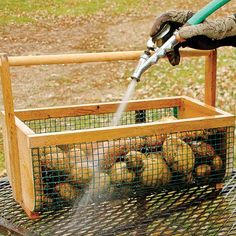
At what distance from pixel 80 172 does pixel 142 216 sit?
1.22 feet

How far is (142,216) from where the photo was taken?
224 centimetres

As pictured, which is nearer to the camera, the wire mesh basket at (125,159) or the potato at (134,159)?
the wire mesh basket at (125,159)

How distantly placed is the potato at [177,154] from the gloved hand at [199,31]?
315 millimetres

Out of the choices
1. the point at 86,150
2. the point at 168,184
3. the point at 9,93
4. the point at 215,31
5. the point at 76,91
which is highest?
the point at 215,31

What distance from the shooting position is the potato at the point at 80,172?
80.0 inches

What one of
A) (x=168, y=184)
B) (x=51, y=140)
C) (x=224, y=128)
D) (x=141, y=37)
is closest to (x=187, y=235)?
(x=168, y=184)

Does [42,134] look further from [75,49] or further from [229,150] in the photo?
[75,49]

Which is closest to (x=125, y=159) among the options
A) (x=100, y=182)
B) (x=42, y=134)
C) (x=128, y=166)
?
(x=128, y=166)

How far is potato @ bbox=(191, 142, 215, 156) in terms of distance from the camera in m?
2.24

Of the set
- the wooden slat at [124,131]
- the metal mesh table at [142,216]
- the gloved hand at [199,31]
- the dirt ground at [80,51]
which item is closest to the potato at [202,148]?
the wooden slat at [124,131]

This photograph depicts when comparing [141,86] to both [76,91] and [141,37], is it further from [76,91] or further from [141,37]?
[141,37]

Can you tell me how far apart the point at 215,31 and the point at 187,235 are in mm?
774

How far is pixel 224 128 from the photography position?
2.24 m

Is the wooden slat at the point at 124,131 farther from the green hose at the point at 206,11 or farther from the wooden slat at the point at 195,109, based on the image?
the green hose at the point at 206,11
